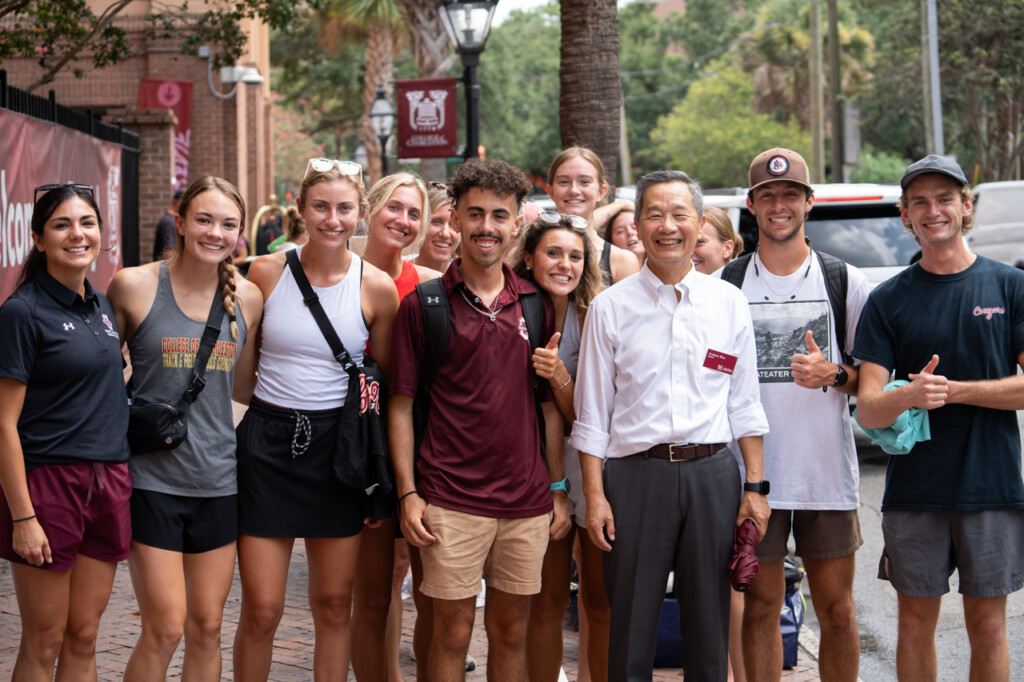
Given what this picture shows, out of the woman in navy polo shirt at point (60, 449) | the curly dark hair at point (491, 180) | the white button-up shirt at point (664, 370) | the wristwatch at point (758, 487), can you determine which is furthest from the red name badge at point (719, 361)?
the woman in navy polo shirt at point (60, 449)

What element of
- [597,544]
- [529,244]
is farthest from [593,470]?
[529,244]

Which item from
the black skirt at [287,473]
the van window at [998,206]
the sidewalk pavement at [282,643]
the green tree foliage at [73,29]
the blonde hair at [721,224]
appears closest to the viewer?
the black skirt at [287,473]

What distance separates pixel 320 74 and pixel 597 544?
119ft

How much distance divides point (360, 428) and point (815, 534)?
73.2 inches

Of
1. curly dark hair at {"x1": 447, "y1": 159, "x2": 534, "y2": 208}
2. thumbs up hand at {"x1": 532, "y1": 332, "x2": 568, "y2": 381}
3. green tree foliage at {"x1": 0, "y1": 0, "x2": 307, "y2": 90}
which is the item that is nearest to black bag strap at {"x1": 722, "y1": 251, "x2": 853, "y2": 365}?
thumbs up hand at {"x1": 532, "y1": 332, "x2": 568, "y2": 381}

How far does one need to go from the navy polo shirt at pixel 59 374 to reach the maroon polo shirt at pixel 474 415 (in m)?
1.02

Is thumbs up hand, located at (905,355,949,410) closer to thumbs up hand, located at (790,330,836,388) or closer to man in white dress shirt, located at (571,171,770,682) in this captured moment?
thumbs up hand, located at (790,330,836,388)

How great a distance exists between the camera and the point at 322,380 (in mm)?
4082

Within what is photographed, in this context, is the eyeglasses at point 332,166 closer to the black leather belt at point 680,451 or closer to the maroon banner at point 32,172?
the black leather belt at point 680,451

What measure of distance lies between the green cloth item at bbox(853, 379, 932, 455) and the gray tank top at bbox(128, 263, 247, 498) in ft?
8.06

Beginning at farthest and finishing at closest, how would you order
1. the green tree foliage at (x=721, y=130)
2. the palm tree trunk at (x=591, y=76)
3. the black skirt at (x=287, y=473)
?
the green tree foliage at (x=721, y=130), the palm tree trunk at (x=591, y=76), the black skirt at (x=287, y=473)

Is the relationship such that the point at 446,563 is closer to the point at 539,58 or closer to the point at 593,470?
the point at 593,470

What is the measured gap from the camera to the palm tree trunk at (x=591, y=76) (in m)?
8.55

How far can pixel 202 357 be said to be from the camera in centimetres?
390
